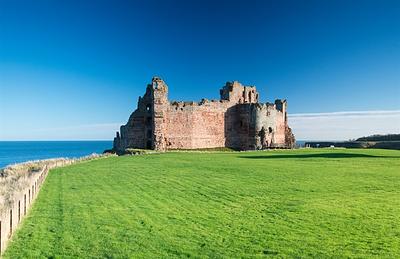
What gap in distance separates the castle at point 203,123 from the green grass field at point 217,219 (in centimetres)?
3078

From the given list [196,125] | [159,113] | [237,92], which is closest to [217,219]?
[159,113]

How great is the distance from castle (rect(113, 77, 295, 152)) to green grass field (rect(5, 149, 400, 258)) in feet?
101

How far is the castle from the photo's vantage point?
51.2 m

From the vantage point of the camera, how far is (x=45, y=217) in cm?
1330

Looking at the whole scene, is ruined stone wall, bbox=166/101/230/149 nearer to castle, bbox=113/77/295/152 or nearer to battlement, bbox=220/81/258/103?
castle, bbox=113/77/295/152

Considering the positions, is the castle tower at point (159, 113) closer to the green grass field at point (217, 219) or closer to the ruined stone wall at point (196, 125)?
the ruined stone wall at point (196, 125)

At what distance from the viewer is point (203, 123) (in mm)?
55656

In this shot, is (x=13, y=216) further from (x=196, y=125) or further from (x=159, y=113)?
(x=196, y=125)

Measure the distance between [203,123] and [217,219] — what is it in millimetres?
43381

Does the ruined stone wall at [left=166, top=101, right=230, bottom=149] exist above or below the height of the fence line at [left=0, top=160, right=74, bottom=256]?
above

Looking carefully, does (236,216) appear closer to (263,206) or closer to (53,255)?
(263,206)

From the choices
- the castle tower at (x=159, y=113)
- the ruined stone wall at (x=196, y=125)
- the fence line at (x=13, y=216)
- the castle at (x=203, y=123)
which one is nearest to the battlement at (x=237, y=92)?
the castle at (x=203, y=123)

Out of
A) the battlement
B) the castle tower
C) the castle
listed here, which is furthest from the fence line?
the battlement

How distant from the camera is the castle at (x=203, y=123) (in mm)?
51156
